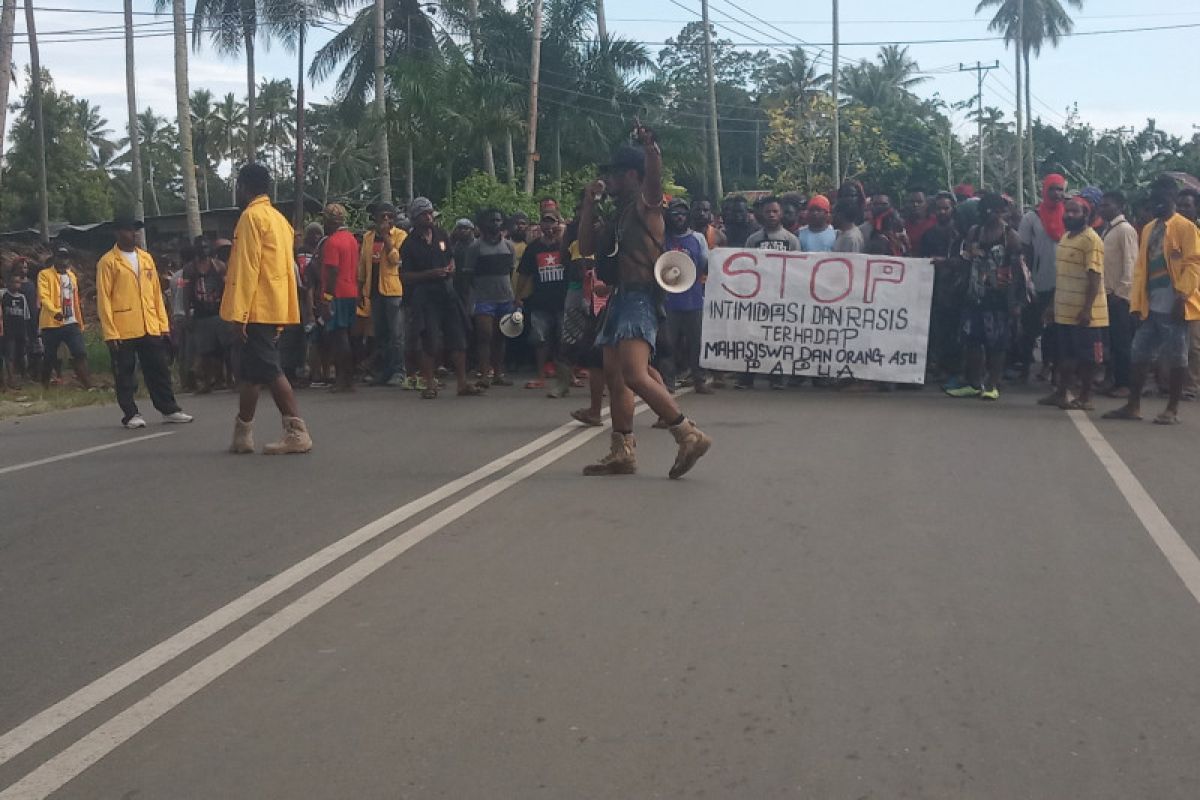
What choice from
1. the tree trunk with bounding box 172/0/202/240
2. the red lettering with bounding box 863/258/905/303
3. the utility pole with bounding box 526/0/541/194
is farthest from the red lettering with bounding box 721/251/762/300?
the utility pole with bounding box 526/0/541/194

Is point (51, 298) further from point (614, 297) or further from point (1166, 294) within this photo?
point (1166, 294)

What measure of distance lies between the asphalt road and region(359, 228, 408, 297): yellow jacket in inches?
230

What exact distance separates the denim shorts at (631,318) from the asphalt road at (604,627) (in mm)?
859

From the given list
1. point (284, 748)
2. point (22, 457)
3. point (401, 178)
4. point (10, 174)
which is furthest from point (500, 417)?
point (10, 174)

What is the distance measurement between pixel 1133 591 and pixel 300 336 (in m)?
12.3

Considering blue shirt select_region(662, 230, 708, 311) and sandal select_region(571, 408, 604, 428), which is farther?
blue shirt select_region(662, 230, 708, 311)

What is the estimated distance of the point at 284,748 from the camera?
4219 mm

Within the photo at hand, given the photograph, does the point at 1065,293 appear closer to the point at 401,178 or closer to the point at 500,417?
the point at 500,417

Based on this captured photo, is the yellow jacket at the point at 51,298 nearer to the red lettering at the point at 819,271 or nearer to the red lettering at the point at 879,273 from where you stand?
the red lettering at the point at 819,271

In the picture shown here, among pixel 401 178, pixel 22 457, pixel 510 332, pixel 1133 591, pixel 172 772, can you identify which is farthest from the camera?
pixel 401 178

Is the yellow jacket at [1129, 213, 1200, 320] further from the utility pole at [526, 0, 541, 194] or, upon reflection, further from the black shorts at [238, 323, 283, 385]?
the utility pole at [526, 0, 541, 194]

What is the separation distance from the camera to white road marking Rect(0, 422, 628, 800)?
13.3ft

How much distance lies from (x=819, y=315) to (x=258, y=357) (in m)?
6.55

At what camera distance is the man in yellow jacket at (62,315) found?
18.4 metres
